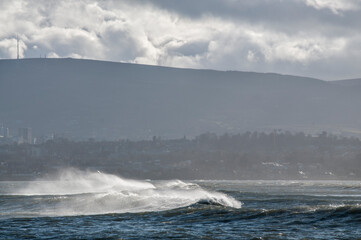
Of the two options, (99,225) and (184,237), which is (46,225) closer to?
(99,225)

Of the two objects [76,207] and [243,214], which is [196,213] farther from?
[76,207]

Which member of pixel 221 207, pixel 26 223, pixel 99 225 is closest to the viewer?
pixel 99 225

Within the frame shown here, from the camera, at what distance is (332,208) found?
164 ft

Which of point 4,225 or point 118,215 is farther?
point 118,215

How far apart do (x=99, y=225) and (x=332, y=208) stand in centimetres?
1784

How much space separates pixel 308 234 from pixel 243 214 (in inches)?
456

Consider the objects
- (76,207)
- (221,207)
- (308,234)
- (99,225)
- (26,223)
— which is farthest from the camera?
(76,207)

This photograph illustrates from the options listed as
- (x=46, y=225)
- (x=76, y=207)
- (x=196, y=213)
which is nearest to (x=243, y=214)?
(x=196, y=213)

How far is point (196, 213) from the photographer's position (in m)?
51.7

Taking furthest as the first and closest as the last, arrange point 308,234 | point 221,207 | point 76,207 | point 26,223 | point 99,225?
point 76,207 < point 221,207 < point 26,223 < point 99,225 < point 308,234

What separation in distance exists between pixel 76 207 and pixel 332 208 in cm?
2715

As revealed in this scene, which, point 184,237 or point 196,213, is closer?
point 184,237

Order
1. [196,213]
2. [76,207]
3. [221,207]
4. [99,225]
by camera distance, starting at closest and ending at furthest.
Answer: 1. [99,225]
2. [196,213]
3. [221,207]
4. [76,207]

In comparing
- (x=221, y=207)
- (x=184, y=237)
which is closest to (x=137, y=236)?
(x=184, y=237)
